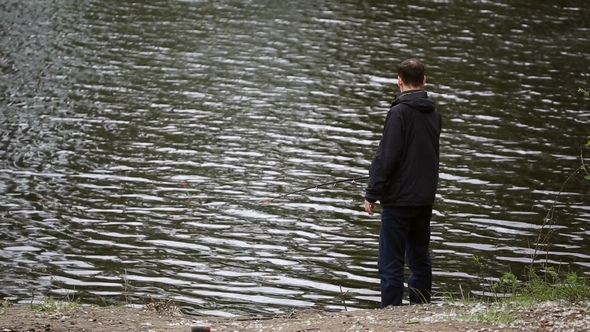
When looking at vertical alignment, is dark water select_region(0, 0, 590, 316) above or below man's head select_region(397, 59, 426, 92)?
below

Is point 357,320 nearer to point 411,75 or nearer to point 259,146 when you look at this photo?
point 411,75

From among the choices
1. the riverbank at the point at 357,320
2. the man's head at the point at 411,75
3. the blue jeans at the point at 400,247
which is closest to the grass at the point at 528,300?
the riverbank at the point at 357,320

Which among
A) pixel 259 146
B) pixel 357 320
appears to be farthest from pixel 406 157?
pixel 259 146

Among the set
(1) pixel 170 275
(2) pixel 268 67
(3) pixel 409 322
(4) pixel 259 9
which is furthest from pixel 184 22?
(3) pixel 409 322

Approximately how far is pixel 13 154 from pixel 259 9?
12.6 meters

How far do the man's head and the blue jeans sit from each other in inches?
35.8

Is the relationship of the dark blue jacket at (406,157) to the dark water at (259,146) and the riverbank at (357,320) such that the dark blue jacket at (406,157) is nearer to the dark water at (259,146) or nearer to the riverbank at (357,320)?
the riverbank at (357,320)

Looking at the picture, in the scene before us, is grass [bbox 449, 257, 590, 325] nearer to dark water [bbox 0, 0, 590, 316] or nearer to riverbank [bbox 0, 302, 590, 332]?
riverbank [bbox 0, 302, 590, 332]

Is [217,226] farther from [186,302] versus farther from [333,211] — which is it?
[186,302]

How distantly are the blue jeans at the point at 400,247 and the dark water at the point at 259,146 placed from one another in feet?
4.89

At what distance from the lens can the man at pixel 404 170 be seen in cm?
711

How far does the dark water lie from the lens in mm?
9750

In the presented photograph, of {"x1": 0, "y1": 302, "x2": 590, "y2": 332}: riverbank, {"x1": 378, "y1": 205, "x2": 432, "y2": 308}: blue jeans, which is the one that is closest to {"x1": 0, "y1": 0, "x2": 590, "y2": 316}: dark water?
{"x1": 0, "y1": 302, "x2": 590, "y2": 332}: riverbank

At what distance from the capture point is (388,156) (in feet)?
23.3
